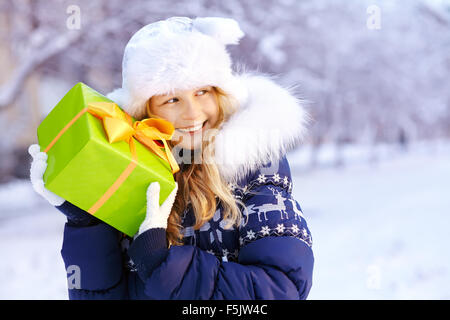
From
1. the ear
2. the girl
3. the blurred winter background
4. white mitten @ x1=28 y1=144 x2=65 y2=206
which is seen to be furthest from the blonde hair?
the blurred winter background

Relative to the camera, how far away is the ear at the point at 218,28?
76 cm

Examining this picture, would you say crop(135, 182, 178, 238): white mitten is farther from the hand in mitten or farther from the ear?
the ear

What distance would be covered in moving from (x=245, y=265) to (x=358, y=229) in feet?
→ 6.89

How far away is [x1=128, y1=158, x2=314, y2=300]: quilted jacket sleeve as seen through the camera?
0.62 metres

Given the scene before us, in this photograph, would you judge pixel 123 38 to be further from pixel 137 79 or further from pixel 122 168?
pixel 122 168

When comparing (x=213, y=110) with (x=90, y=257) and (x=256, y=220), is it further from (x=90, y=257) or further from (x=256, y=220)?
(x=90, y=257)

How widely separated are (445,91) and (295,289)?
3.51 m

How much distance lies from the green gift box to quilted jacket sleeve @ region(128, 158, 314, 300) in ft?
0.22

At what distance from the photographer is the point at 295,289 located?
25.9 inches

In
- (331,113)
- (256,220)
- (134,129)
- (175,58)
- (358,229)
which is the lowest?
(358,229)

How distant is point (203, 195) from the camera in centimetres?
75

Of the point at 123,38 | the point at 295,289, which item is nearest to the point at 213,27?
the point at 295,289

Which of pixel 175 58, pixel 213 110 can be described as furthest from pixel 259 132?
pixel 175 58

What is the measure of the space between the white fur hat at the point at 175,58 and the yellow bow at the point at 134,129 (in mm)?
77
